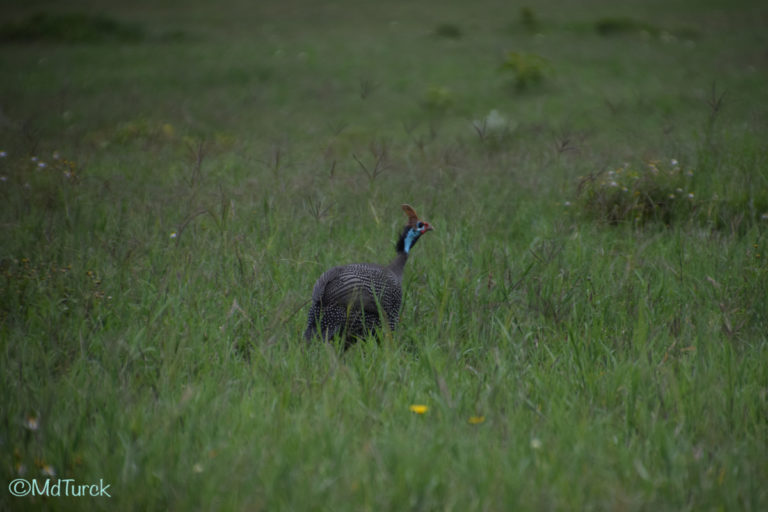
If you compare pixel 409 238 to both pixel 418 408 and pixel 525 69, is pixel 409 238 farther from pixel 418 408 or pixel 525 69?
pixel 525 69

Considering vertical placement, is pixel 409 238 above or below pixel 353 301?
above

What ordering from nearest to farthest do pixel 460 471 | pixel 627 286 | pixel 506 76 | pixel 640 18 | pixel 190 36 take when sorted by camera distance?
1. pixel 460 471
2. pixel 627 286
3. pixel 506 76
4. pixel 190 36
5. pixel 640 18

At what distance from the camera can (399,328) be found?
3582mm

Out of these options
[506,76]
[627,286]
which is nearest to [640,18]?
[506,76]

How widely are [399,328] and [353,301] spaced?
390mm

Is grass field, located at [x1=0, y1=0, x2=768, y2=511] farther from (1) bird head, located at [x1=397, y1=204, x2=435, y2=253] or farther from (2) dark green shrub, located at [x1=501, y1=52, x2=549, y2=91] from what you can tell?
(2) dark green shrub, located at [x1=501, y1=52, x2=549, y2=91]

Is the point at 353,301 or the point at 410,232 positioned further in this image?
the point at 410,232

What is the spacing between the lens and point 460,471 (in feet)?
6.77

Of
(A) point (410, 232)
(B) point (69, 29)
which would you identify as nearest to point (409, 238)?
(A) point (410, 232)

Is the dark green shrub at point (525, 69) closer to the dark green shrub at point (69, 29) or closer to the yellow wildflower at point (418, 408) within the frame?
the yellow wildflower at point (418, 408)

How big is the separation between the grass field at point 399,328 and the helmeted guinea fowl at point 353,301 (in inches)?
5.9

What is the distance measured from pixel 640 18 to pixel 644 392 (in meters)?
20.3

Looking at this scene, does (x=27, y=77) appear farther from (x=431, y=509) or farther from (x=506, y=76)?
(x=431, y=509)

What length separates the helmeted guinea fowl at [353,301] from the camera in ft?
11.2
